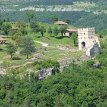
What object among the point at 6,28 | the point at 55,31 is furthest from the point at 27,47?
the point at 6,28

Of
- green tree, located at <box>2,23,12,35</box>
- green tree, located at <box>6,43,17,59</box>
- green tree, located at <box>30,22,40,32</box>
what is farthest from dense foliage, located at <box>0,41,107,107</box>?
green tree, located at <box>30,22,40,32</box>

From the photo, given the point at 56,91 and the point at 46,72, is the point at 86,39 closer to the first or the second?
the point at 46,72

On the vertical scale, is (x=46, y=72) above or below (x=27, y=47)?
below

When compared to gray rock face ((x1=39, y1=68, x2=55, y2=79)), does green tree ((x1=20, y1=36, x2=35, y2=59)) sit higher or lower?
higher

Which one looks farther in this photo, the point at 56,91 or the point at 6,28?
the point at 6,28

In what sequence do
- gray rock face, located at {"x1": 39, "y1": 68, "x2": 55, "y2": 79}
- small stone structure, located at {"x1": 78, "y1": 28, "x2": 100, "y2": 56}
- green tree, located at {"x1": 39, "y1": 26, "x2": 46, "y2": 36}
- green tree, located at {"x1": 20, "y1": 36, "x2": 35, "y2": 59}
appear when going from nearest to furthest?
gray rock face, located at {"x1": 39, "y1": 68, "x2": 55, "y2": 79} → green tree, located at {"x1": 20, "y1": 36, "x2": 35, "y2": 59} → small stone structure, located at {"x1": 78, "y1": 28, "x2": 100, "y2": 56} → green tree, located at {"x1": 39, "y1": 26, "x2": 46, "y2": 36}

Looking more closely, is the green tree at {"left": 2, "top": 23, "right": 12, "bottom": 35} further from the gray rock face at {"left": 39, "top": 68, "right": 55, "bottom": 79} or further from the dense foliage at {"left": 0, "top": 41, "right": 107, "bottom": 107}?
the gray rock face at {"left": 39, "top": 68, "right": 55, "bottom": 79}

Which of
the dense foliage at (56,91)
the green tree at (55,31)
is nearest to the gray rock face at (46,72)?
the dense foliage at (56,91)

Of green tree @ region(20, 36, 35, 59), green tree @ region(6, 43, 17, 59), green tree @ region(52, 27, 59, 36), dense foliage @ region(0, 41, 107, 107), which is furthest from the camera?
green tree @ region(52, 27, 59, 36)

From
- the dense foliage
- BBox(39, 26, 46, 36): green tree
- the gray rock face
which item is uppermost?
BBox(39, 26, 46, 36): green tree

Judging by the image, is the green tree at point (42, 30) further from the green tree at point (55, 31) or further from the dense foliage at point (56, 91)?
the dense foliage at point (56, 91)

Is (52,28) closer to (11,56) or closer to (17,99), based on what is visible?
(11,56)
